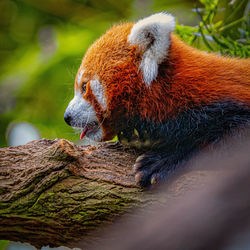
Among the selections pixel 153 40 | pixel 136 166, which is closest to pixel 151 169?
pixel 136 166

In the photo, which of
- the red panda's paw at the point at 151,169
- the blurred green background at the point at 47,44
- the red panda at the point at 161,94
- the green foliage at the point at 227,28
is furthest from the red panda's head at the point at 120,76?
the blurred green background at the point at 47,44

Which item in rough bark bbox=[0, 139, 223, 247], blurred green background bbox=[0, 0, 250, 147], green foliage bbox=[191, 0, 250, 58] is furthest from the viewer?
blurred green background bbox=[0, 0, 250, 147]

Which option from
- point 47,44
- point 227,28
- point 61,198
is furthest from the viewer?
point 47,44

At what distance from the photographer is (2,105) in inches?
126

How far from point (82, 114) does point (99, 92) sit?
16cm

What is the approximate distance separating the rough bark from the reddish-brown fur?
30 centimetres

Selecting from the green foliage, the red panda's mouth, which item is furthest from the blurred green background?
the red panda's mouth

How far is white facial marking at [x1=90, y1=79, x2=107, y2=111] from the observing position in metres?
1.40

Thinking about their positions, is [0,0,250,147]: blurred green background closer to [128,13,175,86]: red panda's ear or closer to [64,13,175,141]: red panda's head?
[64,13,175,141]: red panda's head

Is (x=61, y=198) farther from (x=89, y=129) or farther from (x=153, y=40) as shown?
(x=153, y=40)

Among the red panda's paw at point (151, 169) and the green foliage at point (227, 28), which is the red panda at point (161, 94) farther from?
the green foliage at point (227, 28)

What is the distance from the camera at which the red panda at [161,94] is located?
1.27 metres

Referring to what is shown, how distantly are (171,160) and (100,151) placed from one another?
0.41 m

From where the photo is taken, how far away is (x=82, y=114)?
58.4 inches
